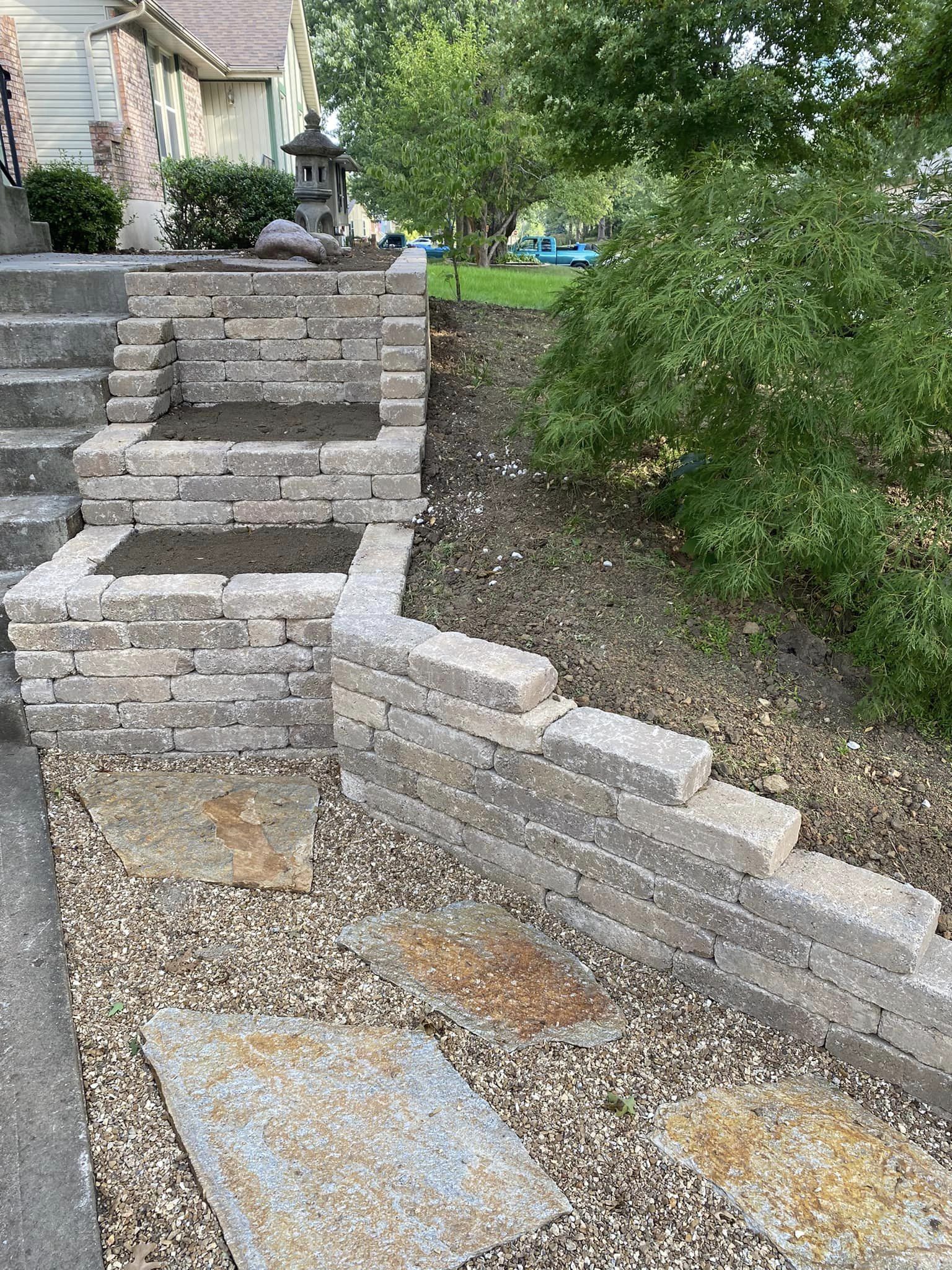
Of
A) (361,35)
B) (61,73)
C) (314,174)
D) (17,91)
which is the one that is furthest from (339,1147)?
(361,35)

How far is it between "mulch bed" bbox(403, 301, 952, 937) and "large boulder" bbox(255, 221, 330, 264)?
11.7 ft

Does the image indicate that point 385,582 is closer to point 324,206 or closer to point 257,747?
point 257,747

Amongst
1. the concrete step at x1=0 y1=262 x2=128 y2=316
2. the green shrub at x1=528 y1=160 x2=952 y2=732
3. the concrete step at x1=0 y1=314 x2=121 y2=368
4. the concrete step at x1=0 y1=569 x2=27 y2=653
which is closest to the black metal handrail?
the concrete step at x1=0 y1=262 x2=128 y2=316

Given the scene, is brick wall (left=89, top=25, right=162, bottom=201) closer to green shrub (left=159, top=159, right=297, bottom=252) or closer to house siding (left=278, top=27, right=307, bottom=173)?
green shrub (left=159, top=159, right=297, bottom=252)

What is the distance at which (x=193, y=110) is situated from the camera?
637 inches

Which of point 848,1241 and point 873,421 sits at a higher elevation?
point 873,421

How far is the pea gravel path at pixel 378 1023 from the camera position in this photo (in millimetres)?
2008

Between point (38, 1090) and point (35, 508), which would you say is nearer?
point (38, 1090)

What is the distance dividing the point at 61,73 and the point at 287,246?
763 cm

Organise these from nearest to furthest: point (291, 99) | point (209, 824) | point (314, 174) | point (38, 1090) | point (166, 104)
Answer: point (38, 1090), point (209, 824), point (314, 174), point (166, 104), point (291, 99)

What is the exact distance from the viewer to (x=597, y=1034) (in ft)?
8.43

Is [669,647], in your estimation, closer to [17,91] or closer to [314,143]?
[314,143]

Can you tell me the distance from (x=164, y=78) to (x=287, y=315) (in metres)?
12.3

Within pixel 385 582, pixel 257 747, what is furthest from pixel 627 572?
pixel 257 747
